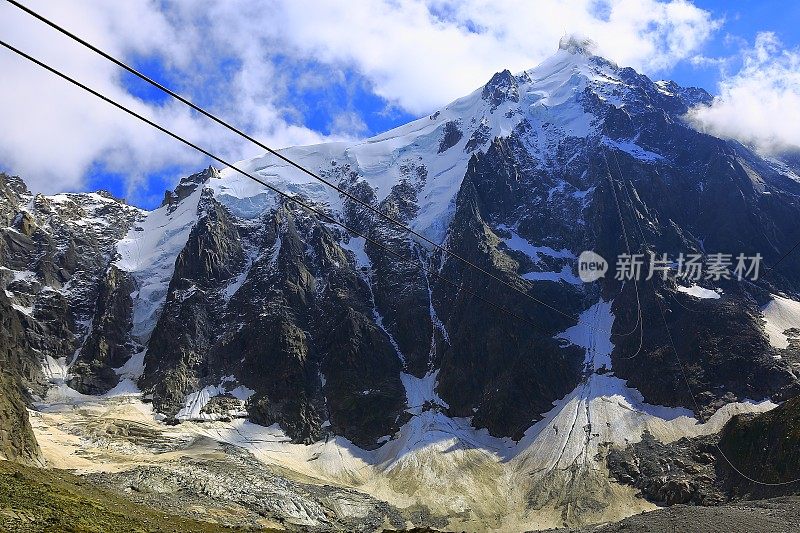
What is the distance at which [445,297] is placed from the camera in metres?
145

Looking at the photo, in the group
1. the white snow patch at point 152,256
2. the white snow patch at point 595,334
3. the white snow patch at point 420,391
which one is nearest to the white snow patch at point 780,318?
the white snow patch at point 595,334

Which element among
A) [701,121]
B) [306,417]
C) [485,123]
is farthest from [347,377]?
[701,121]

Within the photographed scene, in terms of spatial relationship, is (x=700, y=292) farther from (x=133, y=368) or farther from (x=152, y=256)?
(x=152, y=256)

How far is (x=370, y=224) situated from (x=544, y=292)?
58247mm

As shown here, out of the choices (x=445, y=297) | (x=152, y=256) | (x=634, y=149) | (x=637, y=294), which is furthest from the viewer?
(x=152, y=256)

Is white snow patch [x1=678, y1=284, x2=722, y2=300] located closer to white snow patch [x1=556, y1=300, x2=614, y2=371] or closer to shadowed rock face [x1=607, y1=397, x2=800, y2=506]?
white snow patch [x1=556, y1=300, x2=614, y2=371]

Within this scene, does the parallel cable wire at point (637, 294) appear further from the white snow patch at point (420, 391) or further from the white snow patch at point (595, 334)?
the white snow patch at point (420, 391)

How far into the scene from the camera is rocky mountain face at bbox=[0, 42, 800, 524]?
365ft

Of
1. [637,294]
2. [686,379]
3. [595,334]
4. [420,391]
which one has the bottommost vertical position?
[420,391]

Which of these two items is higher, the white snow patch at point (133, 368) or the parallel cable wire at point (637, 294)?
the parallel cable wire at point (637, 294)

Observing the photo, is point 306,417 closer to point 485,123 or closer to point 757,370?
point 757,370

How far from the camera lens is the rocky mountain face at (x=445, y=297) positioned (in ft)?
365

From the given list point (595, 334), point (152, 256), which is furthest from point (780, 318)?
point (152, 256)

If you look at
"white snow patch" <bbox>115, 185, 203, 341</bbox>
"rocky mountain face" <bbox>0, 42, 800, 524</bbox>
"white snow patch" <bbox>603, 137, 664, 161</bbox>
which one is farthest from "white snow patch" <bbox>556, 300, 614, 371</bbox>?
"white snow patch" <bbox>115, 185, 203, 341</bbox>
